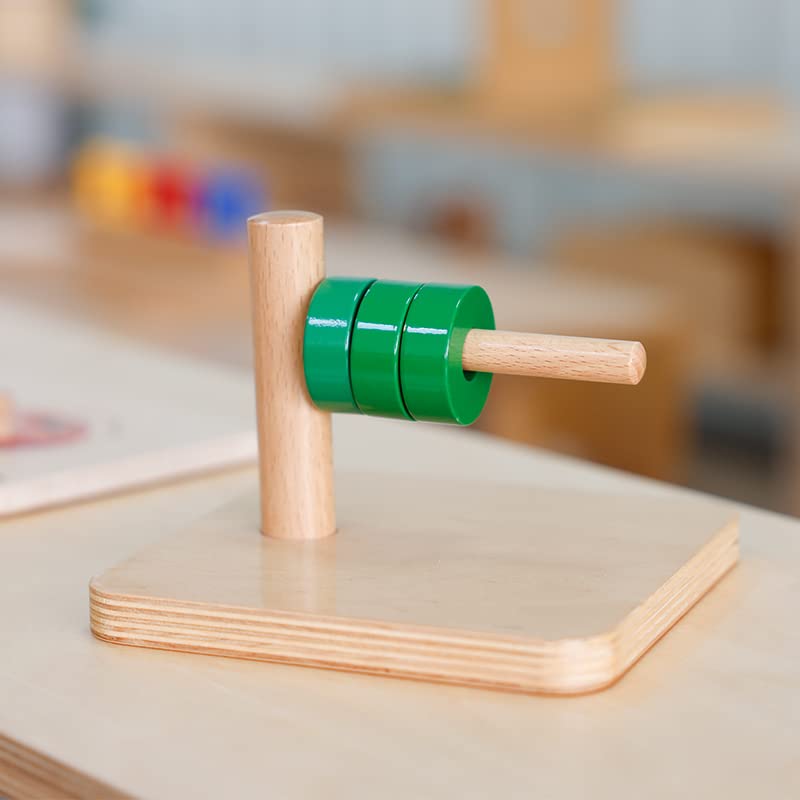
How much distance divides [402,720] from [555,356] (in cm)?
18

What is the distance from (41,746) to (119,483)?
31 centimetres

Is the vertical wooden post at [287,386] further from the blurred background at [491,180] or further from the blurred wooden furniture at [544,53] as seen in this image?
the blurred wooden furniture at [544,53]

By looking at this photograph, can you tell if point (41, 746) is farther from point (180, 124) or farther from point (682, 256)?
point (180, 124)

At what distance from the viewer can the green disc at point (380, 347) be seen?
66cm

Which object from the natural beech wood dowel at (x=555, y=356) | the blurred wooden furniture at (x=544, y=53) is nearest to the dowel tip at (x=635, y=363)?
the natural beech wood dowel at (x=555, y=356)

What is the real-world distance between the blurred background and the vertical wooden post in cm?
117

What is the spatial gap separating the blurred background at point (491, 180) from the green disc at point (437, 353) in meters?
1.22

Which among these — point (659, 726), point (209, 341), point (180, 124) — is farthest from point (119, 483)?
point (180, 124)

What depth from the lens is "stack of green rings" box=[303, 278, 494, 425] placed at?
65 centimetres

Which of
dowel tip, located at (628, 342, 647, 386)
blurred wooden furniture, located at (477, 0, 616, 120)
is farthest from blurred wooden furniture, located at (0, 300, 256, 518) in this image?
blurred wooden furniture, located at (477, 0, 616, 120)

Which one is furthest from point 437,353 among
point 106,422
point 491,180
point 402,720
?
point 491,180

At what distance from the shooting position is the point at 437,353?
652 mm

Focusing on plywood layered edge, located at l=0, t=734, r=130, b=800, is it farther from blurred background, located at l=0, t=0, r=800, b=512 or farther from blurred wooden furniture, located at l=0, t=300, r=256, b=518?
blurred background, located at l=0, t=0, r=800, b=512

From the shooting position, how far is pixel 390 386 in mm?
663
